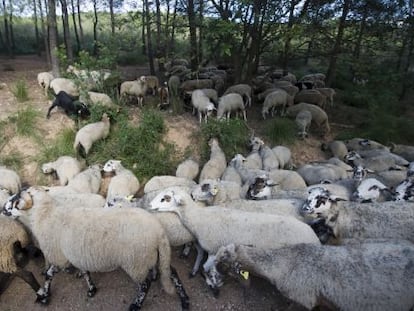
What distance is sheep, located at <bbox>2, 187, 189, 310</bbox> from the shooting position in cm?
409

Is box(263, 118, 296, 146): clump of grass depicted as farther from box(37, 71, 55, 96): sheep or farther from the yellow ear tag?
box(37, 71, 55, 96): sheep

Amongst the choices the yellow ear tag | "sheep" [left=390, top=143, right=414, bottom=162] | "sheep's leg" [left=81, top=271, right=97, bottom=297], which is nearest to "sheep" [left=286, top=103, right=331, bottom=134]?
"sheep" [left=390, top=143, right=414, bottom=162]

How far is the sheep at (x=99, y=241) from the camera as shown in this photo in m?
4.09

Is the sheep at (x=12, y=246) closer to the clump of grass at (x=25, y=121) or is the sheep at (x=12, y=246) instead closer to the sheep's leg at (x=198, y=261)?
the sheep's leg at (x=198, y=261)

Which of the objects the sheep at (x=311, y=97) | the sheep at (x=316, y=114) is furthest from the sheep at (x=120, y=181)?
the sheep at (x=311, y=97)

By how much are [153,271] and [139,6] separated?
13.9 metres

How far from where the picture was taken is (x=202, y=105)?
9375 mm

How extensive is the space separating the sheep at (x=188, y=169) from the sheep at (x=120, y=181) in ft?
3.07

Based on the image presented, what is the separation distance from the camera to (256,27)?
35.0 feet

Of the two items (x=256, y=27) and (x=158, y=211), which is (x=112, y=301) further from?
(x=256, y=27)

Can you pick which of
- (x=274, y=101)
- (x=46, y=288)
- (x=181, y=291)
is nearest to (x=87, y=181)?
(x=46, y=288)

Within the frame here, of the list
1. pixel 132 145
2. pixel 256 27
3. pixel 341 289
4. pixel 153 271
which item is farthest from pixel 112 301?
pixel 256 27

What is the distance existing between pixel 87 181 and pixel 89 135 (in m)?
1.61

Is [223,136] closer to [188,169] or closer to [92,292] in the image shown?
[188,169]
